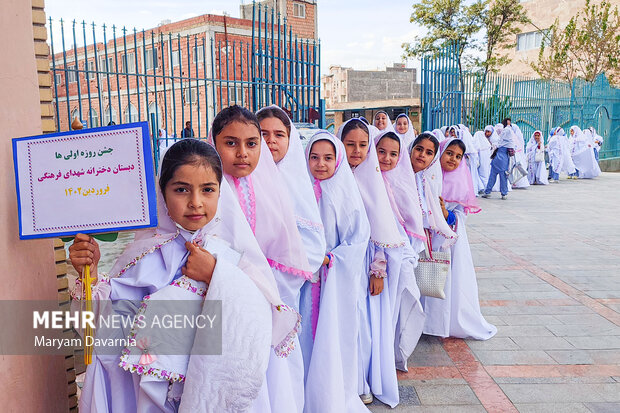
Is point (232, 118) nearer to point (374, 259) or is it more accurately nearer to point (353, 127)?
point (353, 127)

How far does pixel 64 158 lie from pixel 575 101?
17.4 meters

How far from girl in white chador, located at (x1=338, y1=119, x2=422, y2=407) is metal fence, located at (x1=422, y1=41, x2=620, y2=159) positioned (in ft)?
24.7

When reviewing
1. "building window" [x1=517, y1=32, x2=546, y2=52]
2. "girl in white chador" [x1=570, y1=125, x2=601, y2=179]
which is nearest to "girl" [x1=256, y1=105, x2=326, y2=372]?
"girl in white chador" [x1=570, y1=125, x2=601, y2=179]

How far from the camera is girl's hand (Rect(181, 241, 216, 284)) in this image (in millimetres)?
1589

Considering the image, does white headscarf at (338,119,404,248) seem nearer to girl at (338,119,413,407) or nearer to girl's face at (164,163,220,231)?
girl at (338,119,413,407)

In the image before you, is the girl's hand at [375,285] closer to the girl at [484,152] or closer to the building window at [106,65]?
the building window at [106,65]

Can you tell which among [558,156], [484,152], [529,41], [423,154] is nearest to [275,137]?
[423,154]

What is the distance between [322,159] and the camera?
8.78 ft

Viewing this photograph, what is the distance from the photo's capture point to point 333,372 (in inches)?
99.9

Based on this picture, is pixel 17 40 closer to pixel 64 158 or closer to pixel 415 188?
pixel 64 158

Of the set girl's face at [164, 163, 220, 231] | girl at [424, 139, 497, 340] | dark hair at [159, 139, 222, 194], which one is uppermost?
dark hair at [159, 139, 222, 194]

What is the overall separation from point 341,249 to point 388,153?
0.86 m

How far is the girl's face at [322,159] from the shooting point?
2.67 meters

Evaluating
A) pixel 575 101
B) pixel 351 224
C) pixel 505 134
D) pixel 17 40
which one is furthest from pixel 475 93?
pixel 17 40
